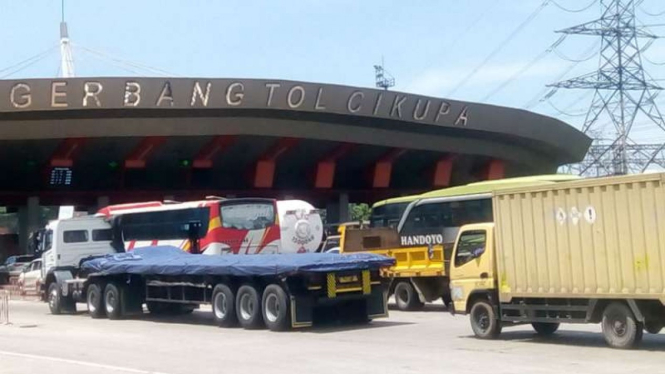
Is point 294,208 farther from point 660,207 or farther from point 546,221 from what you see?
point 660,207

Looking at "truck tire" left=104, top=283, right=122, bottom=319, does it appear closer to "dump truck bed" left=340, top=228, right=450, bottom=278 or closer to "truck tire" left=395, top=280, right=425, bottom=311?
"dump truck bed" left=340, top=228, right=450, bottom=278

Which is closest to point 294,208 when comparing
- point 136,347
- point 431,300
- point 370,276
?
point 431,300

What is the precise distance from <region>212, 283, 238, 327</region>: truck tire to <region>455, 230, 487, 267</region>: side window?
6.28 meters

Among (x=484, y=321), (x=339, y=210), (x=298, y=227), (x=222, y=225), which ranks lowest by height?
(x=484, y=321)

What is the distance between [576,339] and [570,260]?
6.41ft

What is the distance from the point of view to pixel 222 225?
113 ft

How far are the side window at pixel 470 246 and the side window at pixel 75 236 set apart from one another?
19.3 metres

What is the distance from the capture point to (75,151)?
5422cm

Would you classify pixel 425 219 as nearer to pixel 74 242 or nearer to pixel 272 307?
pixel 272 307

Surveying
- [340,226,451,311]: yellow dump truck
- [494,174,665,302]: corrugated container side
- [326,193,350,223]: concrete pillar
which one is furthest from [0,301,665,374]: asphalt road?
[326,193,350,223]: concrete pillar

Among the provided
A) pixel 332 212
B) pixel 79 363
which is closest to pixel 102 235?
pixel 79 363

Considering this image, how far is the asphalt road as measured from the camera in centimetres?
1571

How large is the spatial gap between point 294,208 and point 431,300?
1235 cm

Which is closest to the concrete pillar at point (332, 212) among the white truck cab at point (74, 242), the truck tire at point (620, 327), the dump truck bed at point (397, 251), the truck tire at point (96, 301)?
the white truck cab at point (74, 242)
